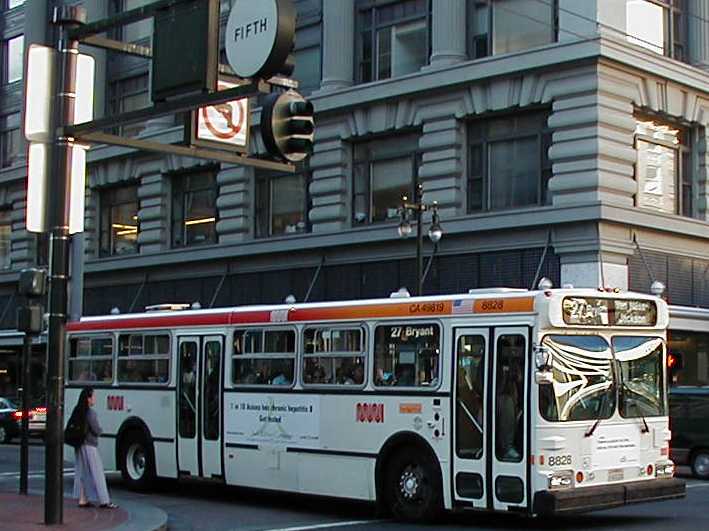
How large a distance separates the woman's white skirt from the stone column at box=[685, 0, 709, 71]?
2322 cm

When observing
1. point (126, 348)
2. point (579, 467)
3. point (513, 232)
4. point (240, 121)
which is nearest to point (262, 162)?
point (240, 121)

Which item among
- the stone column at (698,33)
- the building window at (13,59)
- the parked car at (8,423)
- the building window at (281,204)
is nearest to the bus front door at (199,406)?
the parked car at (8,423)

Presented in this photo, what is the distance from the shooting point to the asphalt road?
1540 cm

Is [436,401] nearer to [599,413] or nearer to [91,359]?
[599,413]

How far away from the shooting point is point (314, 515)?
17.0 metres

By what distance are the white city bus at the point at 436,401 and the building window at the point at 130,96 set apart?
26009 mm

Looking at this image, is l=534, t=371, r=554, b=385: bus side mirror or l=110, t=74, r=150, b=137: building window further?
l=110, t=74, r=150, b=137: building window

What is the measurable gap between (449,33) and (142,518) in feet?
68.2

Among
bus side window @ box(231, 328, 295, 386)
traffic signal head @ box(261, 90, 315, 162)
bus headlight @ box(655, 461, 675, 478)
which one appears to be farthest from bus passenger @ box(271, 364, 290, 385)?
bus headlight @ box(655, 461, 675, 478)

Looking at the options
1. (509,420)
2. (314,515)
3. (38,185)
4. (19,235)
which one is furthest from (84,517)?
(19,235)

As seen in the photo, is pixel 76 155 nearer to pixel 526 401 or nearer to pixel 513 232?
pixel 526 401

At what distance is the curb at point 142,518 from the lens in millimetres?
14797

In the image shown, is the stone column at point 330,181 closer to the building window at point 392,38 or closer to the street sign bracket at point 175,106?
the building window at point 392,38

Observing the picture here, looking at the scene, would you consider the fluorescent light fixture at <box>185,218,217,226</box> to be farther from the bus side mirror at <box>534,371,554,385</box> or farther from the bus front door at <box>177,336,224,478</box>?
the bus side mirror at <box>534,371,554,385</box>
